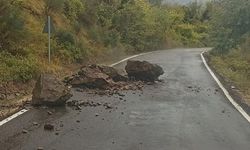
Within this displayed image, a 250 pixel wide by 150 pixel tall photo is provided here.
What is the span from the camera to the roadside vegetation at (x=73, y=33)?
17703 millimetres

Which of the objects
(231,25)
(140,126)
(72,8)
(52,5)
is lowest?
(140,126)

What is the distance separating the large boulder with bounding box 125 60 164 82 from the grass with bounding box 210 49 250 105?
2998mm

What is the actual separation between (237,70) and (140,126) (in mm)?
15453

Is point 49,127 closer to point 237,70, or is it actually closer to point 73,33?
point 237,70

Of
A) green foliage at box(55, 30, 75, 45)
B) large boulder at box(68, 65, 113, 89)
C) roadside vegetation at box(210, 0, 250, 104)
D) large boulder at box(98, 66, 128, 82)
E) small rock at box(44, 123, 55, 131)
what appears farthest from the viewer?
roadside vegetation at box(210, 0, 250, 104)

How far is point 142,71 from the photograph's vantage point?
18703 mm

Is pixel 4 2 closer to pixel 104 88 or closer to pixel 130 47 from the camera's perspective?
pixel 104 88

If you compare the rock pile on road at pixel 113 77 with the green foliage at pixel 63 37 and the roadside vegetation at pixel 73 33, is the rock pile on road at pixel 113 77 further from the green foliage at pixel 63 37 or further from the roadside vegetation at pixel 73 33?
the green foliage at pixel 63 37

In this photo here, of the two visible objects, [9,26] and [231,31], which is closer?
[9,26]

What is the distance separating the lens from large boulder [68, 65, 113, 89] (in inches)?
635

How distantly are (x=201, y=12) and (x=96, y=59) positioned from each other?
2043 inches

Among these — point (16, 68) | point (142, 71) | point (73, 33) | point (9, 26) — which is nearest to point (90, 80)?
point (16, 68)

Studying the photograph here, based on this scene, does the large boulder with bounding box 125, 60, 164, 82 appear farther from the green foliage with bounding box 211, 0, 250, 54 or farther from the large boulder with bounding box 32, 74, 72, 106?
the green foliage with bounding box 211, 0, 250, 54

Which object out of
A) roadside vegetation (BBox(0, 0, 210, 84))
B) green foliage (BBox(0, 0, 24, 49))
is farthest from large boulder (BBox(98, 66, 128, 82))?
green foliage (BBox(0, 0, 24, 49))
